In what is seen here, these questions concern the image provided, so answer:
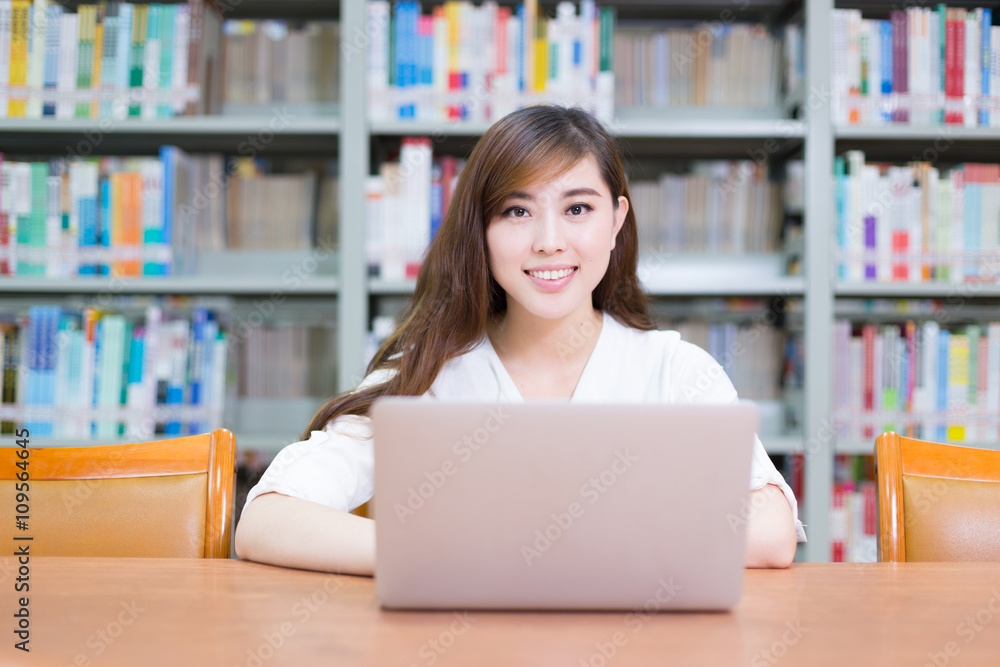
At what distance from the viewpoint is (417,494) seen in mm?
589

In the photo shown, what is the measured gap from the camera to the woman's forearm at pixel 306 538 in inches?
32.2

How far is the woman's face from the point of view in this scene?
127cm

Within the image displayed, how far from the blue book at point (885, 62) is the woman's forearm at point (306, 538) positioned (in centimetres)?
192

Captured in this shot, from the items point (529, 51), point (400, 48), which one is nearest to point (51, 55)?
point (400, 48)

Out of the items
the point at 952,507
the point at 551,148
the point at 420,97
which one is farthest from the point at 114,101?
the point at 952,507

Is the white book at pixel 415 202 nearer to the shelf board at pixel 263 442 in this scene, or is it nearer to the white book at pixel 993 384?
the shelf board at pixel 263 442

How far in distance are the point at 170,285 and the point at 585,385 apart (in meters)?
1.29

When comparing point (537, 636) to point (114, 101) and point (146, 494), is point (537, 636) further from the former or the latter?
→ point (114, 101)

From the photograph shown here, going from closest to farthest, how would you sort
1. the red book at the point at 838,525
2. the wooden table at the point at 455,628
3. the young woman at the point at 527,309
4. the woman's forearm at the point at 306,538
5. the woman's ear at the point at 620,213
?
the wooden table at the point at 455,628 → the woman's forearm at the point at 306,538 → the young woman at the point at 527,309 → the woman's ear at the point at 620,213 → the red book at the point at 838,525

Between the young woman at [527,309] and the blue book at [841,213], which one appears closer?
the young woman at [527,309]

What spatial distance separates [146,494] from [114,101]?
1.45 m

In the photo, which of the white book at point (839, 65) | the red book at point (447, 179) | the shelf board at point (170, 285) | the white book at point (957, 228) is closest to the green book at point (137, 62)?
the shelf board at point (170, 285)

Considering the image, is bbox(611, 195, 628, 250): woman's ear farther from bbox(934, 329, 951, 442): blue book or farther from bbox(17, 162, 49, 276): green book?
bbox(17, 162, 49, 276): green book

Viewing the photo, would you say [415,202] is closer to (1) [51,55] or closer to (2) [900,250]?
(1) [51,55]
